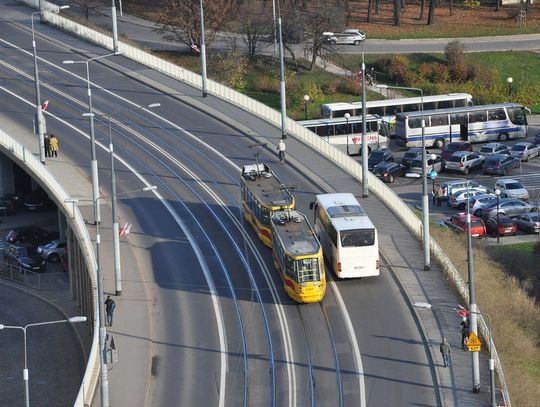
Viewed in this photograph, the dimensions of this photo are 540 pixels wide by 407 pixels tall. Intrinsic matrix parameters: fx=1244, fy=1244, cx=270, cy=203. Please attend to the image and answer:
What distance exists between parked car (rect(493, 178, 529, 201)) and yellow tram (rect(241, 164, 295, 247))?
24.1 meters

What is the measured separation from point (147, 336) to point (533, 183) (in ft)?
137

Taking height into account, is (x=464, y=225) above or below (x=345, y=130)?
below

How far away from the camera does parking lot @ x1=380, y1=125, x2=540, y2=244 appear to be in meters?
73.6

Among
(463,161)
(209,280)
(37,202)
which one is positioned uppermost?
(209,280)

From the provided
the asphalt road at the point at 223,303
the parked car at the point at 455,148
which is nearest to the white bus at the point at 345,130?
the parked car at the point at 455,148

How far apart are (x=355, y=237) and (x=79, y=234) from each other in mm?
13350

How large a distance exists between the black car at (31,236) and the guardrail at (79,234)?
289 inches

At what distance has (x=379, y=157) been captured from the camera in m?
85.1

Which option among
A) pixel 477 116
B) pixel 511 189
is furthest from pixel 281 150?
pixel 477 116

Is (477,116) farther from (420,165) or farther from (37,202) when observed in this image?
(37,202)

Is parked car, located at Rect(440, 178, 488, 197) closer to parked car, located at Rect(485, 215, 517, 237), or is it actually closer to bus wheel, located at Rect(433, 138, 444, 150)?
parked car, located at Rect(485, 215, 517, 237)

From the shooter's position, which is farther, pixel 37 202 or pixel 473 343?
pixel 37 202

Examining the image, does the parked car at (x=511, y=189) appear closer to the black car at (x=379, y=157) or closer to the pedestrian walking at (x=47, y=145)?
the black car at (x=379, y=157)

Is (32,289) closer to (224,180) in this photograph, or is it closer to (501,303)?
(224,180)
